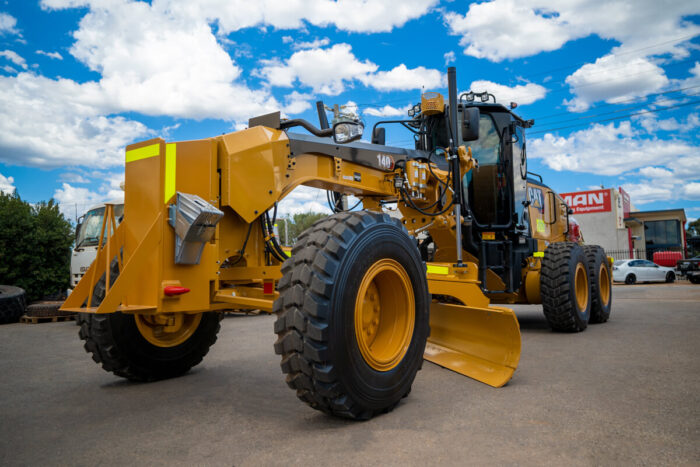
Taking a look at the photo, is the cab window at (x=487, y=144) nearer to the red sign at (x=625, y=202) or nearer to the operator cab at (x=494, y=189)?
the operator cab at (x=494, y=189)

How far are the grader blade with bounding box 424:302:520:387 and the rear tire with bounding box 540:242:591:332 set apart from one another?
2.50 metres

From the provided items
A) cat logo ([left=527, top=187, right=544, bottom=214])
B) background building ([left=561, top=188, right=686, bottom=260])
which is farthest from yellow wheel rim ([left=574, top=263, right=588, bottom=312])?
background building ([left=561, top=188, right=686, bottom=260])

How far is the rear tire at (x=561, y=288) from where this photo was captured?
688 centimetres

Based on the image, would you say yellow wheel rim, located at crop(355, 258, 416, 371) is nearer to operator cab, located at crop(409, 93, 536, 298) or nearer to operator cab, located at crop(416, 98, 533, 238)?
operator cab, located at crop(409, 93, 536, 298)

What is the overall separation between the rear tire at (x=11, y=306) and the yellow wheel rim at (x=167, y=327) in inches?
374

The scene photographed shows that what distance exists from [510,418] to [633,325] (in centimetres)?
585

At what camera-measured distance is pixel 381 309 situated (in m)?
3.74

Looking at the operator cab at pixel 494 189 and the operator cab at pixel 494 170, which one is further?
the operator cab at pixel 494 170

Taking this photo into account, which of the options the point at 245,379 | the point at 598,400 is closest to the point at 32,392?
the point at 245,379

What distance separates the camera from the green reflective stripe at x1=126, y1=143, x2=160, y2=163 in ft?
12.6

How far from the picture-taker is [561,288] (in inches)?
270

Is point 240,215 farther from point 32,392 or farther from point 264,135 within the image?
point 32,392

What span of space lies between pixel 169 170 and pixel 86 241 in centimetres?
911

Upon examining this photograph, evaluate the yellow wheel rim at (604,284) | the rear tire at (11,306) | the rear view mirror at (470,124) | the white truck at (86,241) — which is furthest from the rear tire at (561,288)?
the rear tire at (11,306)
